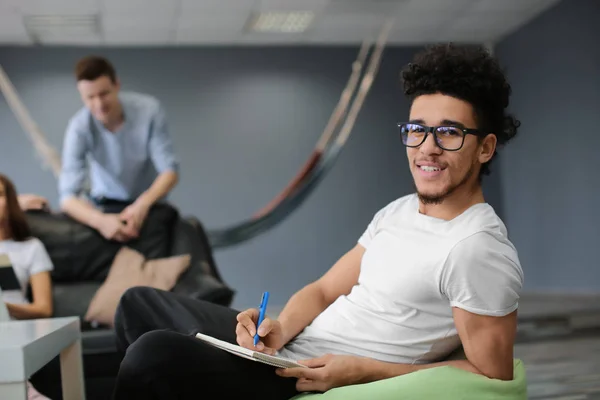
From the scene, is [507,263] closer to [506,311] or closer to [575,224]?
[506,311]

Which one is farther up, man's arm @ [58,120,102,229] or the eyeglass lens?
man's arm @ [58,120,102,229]

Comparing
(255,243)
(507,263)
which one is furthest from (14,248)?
(255,243)

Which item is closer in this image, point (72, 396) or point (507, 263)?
point (507, 263)

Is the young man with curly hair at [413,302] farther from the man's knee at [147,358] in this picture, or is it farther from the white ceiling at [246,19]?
the white ceiling at [246,19]

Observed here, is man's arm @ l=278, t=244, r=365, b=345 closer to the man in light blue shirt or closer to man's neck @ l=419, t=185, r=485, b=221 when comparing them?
man's neck @ l=419, t=185, r=485, b=221

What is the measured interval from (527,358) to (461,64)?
8.15 feet

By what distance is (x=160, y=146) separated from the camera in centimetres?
310

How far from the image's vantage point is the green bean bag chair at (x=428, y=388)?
1030 millimetres

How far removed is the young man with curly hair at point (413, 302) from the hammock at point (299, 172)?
3707 millimetres

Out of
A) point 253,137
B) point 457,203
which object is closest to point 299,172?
point 253,137

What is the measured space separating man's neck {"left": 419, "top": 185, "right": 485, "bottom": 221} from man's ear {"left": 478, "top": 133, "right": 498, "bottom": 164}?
51 mm

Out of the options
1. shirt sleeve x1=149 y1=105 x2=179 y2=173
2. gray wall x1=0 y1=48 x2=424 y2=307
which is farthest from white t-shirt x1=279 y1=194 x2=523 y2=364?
gray wall x1=0 y1=48 x2=424 y2=307

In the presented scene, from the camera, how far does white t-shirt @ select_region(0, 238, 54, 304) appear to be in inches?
92.9

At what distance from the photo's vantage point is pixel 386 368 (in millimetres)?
1101
